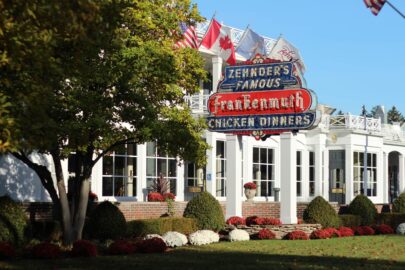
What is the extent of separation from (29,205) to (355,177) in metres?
26.9

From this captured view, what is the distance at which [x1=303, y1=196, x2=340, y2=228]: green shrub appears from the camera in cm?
2719

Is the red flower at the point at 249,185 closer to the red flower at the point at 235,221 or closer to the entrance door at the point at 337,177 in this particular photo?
the red flower at the point at 235,221

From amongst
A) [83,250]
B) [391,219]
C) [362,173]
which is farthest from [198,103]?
[83,250]

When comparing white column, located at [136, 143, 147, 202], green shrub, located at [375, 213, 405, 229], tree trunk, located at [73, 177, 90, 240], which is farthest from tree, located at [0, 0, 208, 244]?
green shrub, located at [375, 213, 405, 229]

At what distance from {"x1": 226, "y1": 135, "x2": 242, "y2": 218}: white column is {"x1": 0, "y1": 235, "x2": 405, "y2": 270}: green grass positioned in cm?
499

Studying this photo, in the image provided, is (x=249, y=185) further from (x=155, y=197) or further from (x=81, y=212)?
(x=81, y=212)

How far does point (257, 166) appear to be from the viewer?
3906 cm

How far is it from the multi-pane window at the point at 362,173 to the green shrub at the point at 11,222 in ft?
92.1

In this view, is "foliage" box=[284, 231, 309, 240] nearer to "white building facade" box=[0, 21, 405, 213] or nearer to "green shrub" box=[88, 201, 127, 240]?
"white building facade" box=[0, 21, 405, 213]

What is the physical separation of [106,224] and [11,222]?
337cm

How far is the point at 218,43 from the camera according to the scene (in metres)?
37.6

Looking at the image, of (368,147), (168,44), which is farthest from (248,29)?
(168,44)

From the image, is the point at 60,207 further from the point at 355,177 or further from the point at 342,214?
the point at 355,177

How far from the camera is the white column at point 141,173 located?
105 ft
